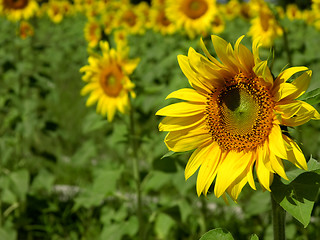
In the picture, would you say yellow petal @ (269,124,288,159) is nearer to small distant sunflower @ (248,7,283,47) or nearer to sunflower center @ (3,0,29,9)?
small distant sunflower @ (248,7,283,47)

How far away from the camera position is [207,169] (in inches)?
55.7

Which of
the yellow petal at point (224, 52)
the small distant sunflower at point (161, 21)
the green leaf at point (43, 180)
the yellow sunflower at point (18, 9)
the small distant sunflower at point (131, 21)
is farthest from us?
the small distant sunflower at point (131, 21)

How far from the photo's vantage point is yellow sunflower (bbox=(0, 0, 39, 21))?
410cm

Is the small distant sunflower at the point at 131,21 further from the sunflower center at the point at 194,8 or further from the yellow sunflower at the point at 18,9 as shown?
the yellow sunflower at the point at 18,9

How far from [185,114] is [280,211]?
1.29 ft

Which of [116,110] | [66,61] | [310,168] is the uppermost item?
[310,168]

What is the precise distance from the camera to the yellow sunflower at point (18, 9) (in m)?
4.10

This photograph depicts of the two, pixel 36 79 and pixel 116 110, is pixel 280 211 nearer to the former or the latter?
pixel 116 110

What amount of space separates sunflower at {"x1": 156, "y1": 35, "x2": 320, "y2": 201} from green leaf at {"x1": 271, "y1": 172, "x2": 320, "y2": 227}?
5cm

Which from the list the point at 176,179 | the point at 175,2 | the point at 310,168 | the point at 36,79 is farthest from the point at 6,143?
the point at 310,168

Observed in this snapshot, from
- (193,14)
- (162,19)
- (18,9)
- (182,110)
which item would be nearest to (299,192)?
(182,110)

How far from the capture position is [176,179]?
277cm

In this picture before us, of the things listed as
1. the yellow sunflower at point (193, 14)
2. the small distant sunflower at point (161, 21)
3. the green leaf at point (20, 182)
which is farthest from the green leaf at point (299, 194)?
the small distant sunflower at point (161, 21)

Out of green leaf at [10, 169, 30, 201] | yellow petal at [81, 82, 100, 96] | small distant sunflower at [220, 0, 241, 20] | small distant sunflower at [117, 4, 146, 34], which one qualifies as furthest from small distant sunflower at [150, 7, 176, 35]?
green leaf at [10, 169, 30, 201]
